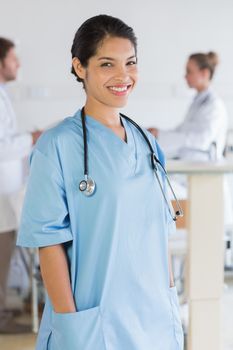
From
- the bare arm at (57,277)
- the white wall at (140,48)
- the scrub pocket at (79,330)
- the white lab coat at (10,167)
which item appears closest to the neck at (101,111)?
the bare arm at (57,277)

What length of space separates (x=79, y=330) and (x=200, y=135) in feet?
6.84

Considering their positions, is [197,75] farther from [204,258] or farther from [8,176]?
[204,258]

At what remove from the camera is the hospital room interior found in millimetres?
1685

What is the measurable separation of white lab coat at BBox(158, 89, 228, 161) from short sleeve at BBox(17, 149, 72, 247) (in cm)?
195

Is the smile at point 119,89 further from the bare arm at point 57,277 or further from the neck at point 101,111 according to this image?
the bare arm at point 57,277

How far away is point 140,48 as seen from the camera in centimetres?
401

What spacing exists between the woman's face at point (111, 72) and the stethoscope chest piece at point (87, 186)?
158 millimetres

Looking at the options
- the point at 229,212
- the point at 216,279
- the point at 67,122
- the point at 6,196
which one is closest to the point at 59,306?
the point at 67,122

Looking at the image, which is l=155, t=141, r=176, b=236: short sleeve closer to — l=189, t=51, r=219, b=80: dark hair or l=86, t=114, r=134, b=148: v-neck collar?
l=86, t=114, r=134, b=148: v-neck collar

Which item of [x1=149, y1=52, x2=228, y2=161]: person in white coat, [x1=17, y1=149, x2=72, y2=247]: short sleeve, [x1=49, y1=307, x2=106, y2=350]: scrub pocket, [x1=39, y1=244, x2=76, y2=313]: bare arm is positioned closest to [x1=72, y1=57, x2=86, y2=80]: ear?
[x1=17, y1=149, x2=72, y2=247]: short sleeve

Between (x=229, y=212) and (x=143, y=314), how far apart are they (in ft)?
6.66

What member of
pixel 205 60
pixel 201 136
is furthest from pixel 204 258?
pixel 205 60

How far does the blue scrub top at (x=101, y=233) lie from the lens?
1067 mm

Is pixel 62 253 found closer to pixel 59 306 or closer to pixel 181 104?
pixel 59 306
